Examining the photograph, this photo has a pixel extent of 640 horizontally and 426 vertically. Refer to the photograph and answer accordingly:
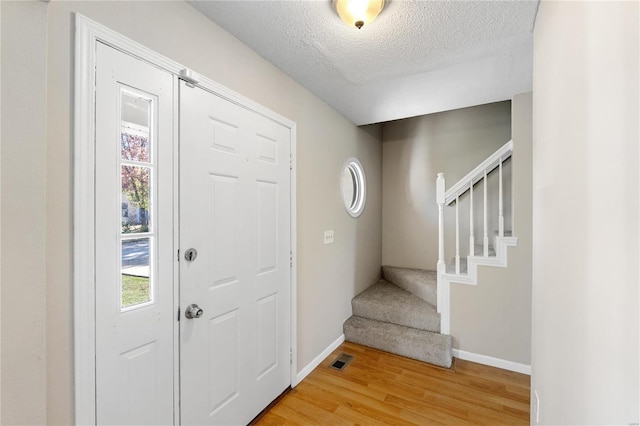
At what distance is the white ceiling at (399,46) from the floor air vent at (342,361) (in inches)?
96.6

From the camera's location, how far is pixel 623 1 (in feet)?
1.81

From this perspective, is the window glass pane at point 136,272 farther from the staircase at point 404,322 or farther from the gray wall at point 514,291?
the gray wall at point 514,291

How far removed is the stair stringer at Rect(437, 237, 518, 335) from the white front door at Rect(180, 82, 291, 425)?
1.52m

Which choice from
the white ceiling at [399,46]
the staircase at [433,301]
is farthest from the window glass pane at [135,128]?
the staircase at [433,301]

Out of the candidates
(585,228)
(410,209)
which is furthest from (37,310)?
(410,209)

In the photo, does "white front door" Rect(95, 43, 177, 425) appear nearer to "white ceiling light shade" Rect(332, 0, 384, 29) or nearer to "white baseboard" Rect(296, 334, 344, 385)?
"white ceiling light shade" Rect(332, 0, 384, 29)

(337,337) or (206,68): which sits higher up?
(206,68)

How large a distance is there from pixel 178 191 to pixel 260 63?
107 cm

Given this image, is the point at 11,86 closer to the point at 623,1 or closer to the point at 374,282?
the point at 623,1

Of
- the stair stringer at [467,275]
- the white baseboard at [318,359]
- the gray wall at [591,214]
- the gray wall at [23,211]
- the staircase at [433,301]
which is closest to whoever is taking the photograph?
the gray wall at [591,214]

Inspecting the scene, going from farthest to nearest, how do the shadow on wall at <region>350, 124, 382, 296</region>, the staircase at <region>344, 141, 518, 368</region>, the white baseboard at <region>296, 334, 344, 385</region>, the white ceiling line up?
the shadow on wall at <region>350, 124, 382, 296</region>
the staircase at <region>344, 141, 518, 368</region>
the white baseboard at <region>296, 334, 344, 385</region>
the white ceiling

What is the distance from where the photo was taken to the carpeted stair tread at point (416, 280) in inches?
111

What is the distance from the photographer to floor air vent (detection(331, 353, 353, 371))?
2.36 meters

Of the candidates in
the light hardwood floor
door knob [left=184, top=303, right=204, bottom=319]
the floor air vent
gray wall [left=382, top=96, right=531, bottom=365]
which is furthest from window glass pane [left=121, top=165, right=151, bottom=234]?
gray wall [left=382, top=96, right=531, bottom=365]
